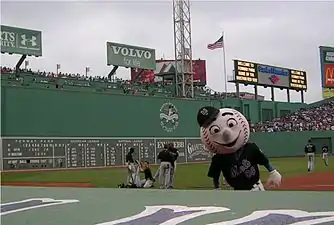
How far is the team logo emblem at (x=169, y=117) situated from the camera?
46941 mm

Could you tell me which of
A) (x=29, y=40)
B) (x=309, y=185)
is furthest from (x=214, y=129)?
(x=29, y=40)

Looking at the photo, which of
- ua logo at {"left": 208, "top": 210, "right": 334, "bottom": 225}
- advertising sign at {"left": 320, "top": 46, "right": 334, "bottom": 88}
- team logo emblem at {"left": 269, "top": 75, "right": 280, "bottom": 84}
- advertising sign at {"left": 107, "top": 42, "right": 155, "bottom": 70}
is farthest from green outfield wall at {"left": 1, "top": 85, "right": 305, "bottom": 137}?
ua logo at {"left": 208, "top": 210, "right": 334, "bottom": 225}

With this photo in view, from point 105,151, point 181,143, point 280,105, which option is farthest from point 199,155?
point 280,105

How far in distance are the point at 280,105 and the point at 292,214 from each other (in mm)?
63675

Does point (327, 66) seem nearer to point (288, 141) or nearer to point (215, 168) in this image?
point (288, 141)

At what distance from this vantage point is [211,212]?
508cm

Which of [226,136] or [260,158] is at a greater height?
[226,136]

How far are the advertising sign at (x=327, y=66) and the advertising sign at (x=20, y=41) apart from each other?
108 ft

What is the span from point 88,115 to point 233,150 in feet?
114

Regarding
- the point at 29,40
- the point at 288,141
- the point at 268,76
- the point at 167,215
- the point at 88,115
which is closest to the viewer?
the point at 167,215

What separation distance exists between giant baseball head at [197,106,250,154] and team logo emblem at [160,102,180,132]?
130ft

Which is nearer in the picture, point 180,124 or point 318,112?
point 180,124

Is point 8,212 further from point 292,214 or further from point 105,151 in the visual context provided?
point 105,151

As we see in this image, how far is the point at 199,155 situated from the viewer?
159 feet
